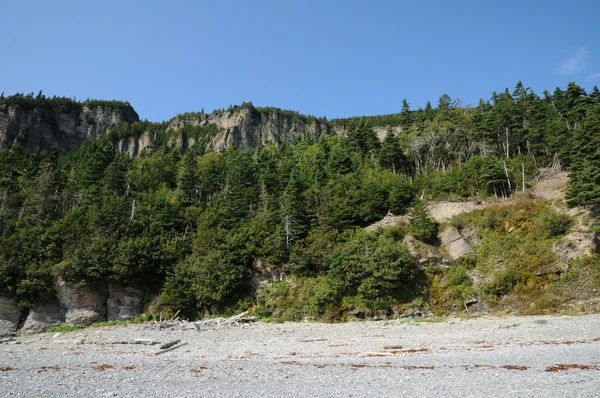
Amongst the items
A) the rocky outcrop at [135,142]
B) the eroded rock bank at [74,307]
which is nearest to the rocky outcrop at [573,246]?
the eroded rock bank at [74,307]

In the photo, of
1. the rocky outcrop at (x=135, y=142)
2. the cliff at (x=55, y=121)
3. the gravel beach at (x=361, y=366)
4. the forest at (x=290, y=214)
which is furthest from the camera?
the rocky outcrop at (x=135, y=142)

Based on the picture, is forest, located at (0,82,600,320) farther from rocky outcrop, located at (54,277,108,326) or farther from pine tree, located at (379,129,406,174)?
rocky outcrop, located at (54,277,108,326)

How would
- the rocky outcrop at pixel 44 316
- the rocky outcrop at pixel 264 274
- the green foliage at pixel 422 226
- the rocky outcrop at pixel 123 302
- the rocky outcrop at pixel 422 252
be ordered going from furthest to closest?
the rocky outcrop at pixel 264 274 < the rocky outcrop at pixel 123 302 < the green foliage at pixel 422 226 < the rocky outcrop at pixel 44 316 < the rocky outcrop at pixel 422 252

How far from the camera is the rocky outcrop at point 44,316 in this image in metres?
32.4

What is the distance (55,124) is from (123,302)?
11247 cm

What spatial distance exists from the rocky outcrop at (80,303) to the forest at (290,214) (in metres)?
1.28

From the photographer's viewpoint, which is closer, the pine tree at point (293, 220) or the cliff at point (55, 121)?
the pine tree at point (293, 220)

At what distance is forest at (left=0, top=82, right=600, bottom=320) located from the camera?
3033 centimetres

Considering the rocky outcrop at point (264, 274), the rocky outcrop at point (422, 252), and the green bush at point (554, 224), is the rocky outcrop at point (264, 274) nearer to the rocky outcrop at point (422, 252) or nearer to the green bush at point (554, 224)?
the rocky outcrop at point (422, 252)

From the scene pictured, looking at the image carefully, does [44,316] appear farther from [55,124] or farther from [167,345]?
[55,124]

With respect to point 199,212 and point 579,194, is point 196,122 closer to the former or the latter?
point 199,212

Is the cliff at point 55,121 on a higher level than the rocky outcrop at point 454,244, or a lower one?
higher

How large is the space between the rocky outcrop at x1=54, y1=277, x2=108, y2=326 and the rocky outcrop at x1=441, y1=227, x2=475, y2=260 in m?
34.4

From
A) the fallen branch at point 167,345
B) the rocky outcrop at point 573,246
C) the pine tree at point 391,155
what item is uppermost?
the pine tree at point 391,155
